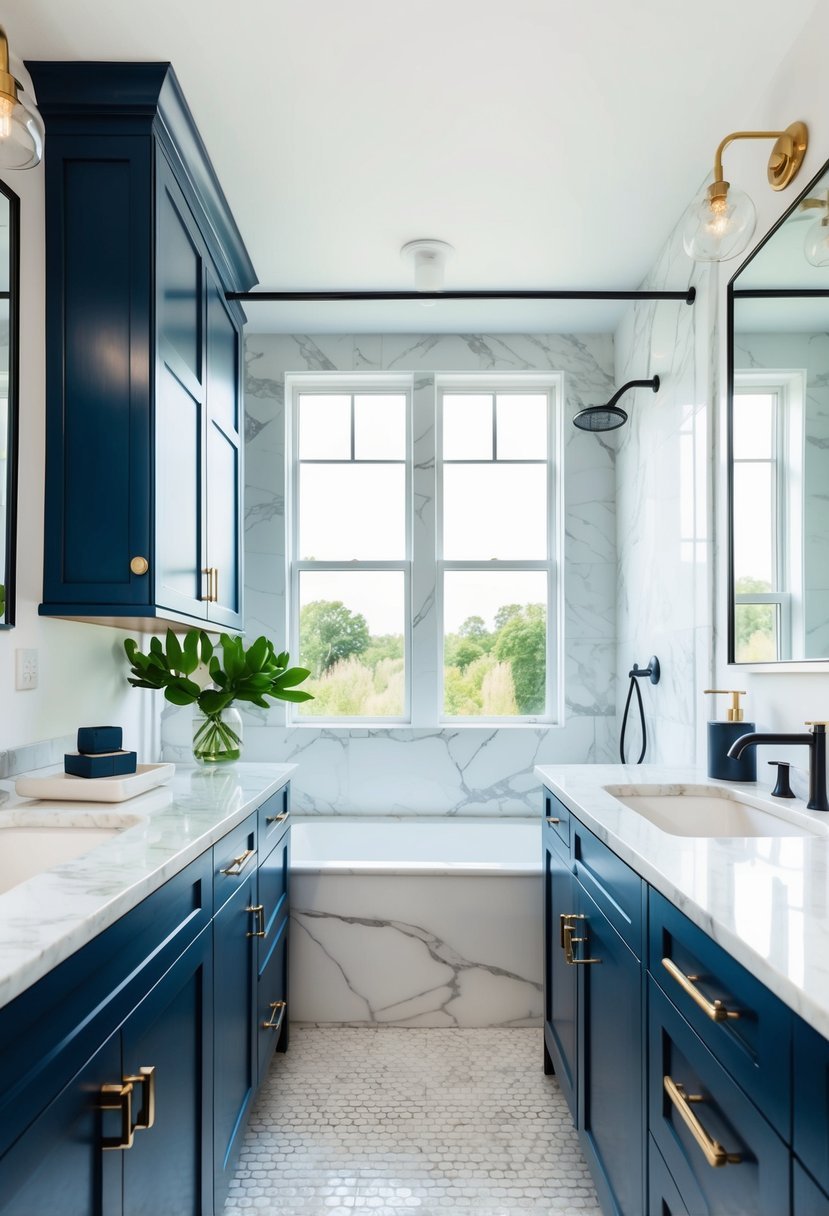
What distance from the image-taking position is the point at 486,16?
1.73 metres

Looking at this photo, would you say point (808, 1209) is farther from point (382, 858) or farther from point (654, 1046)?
point (382, 858)

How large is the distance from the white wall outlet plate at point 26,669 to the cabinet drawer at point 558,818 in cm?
137

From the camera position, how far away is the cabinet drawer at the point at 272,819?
206cm

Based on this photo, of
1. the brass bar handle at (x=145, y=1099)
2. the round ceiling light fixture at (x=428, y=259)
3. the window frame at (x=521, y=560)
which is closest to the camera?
the brass bar handle at (x=145, y=1099)

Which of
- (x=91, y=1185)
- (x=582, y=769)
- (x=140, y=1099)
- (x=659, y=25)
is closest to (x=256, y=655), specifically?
(x=582, y=769)

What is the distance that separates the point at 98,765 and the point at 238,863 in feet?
1.28

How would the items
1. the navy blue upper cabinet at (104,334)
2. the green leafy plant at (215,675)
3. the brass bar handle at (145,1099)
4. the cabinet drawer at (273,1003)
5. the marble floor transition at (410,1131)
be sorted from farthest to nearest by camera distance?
the green leafy plant at (215,675)
the cabinet drawer at (273,1003)
the navy blue upper cabinet at (104,334)
the marble floor transition at (410,1131)
the brass bar handle at (145,1099)

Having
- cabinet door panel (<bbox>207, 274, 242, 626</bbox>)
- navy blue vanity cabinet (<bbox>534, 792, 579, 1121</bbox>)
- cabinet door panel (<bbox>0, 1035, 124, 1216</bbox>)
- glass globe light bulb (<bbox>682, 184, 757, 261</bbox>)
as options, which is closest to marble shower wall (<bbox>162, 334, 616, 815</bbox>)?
cabinet door panel (<bbox>207, 274, 242, 626</bbox>)

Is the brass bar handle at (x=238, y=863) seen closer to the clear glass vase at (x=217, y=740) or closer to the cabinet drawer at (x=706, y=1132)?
the clear glass vase at (x=217, y=740)

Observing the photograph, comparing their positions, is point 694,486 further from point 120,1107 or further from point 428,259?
point 120,1107

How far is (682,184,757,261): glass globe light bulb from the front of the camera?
160 centimetres

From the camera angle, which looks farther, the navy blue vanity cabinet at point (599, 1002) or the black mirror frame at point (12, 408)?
the black mirror frame at point (12, 408)

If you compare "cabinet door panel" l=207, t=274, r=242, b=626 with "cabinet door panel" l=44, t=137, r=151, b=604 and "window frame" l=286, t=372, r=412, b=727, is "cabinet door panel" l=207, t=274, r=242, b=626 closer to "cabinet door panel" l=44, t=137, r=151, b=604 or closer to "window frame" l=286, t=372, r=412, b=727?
"cabinet door panel" l=44, t=137, r=151, b=604

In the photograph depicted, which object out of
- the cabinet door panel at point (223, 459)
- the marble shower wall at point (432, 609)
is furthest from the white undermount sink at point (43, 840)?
the marble shower wall at point (432, 609)
